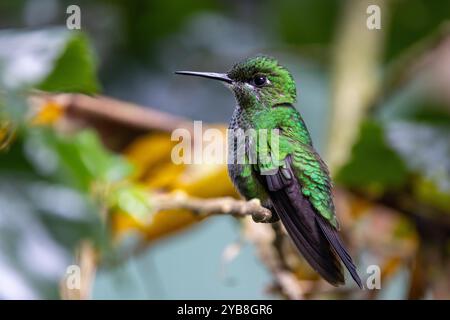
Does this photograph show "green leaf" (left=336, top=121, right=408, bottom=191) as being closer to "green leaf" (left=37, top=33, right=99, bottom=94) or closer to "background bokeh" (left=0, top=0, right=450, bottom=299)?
"background bokeh" (left=0, top=0, right=450, bottom=299)

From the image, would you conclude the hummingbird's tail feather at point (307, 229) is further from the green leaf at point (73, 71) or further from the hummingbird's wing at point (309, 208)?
the green leaf at point (73, 71)

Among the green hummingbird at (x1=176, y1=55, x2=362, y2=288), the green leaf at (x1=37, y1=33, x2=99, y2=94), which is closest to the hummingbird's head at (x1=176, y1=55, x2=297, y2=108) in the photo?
the green hummingbird at (x1=176, y1=55, x2=362, y2=288)

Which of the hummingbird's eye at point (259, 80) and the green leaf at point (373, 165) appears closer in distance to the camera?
the hummingbird's eye at point (259, 80)

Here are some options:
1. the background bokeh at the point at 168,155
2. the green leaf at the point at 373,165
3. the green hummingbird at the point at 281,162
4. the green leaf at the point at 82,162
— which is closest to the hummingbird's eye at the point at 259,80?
the green hummingbird at the point at 281,162

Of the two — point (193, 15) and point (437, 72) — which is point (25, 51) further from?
point (437, 72)

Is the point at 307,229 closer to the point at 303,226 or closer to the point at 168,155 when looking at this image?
the point at 303,226

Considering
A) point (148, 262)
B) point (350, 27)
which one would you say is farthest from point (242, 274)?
point (350, 27)

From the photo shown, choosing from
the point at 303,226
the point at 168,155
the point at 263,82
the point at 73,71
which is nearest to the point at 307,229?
the point at 303,226

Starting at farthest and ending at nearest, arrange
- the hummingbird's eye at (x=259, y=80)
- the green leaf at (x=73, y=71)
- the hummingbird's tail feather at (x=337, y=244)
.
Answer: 1. the green leaf at (x=73, y=71)
2. the hummingbird's eye at (x=259, y=80)
3. the hummingbird's tail feather at (x=337, y=244)
